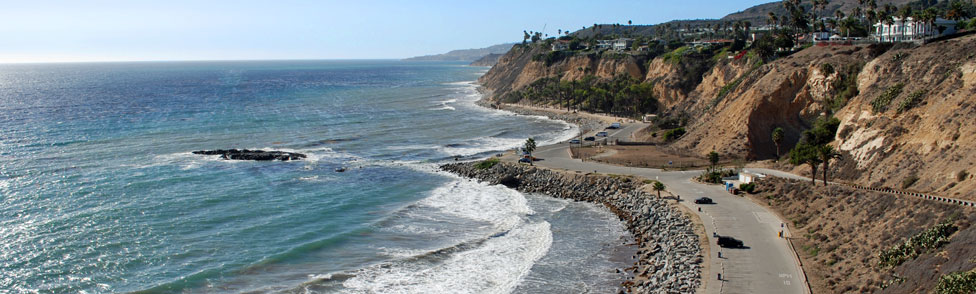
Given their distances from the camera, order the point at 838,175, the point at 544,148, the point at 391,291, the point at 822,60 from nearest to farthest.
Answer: the point at 391,291, the point at 838,175, the point at 822,60, the point at 544,148

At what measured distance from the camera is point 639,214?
1996 inches

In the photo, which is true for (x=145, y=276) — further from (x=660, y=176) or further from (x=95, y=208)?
(x=660, y=176)

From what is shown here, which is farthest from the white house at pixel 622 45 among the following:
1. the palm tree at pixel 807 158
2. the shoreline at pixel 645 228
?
the palm tree at pixel 807 158

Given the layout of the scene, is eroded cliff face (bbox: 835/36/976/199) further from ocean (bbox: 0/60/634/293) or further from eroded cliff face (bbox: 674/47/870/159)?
ocean (bbox: 0/60/634/293)

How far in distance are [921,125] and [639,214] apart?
65.1ft

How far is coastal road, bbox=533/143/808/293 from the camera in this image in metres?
33.1

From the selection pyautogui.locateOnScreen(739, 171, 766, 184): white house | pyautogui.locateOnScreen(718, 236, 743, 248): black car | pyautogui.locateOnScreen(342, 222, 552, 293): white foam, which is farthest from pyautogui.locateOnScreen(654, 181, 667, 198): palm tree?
pyautogui.locateOnScreen(718, 236, 743, 248): black car

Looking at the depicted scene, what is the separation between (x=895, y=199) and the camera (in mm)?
37000

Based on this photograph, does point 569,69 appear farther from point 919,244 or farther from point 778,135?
point 919,244

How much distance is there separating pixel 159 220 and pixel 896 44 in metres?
66.5

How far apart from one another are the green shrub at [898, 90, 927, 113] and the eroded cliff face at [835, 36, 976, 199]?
0.27ft

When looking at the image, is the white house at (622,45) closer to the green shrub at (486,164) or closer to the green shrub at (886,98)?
the green shrub at (486,164)

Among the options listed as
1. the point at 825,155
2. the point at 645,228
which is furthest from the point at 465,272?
the point at 825,155

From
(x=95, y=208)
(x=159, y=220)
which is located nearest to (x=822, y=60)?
(x=159, y=220)
